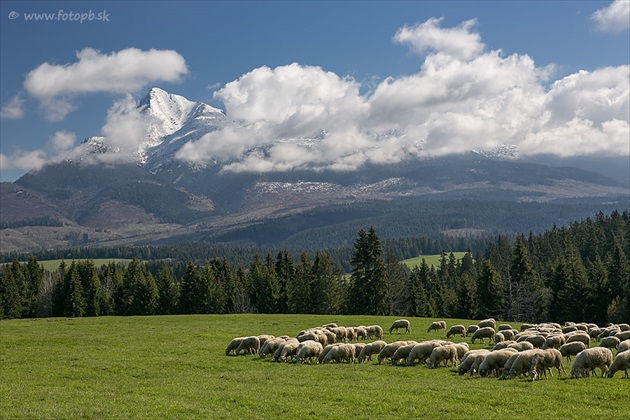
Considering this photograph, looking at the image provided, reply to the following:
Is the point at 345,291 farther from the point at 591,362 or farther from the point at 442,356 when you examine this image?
the point at 591,362

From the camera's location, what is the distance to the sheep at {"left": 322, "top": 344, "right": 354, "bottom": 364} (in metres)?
33.2

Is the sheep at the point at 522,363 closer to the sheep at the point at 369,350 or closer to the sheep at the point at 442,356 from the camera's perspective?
the sheep at the point at 442,356

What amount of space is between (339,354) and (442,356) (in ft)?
21.2

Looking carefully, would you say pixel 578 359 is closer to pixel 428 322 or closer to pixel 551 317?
pixel 428 322

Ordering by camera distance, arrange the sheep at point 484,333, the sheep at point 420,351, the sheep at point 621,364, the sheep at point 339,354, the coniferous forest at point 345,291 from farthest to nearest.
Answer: the coniferous forest at point 345,291 < the sheep at point 484,333 < the sheep at point 339,354 < the sheep at point 420,351 < the sheep at point 621,364

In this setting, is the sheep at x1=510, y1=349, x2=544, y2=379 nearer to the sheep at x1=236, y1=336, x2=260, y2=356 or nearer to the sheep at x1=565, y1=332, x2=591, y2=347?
the sheep at x1=565, y1=332, x2=591, y2=347

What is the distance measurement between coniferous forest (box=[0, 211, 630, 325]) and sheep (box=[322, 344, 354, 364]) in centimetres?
4821

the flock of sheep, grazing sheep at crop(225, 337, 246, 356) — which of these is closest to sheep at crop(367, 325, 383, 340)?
the flock of sheep

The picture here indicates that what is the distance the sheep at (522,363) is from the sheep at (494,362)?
1.01 metres

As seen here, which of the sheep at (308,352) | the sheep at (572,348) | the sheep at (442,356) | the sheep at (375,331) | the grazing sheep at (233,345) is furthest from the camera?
the sheep at (375,331)

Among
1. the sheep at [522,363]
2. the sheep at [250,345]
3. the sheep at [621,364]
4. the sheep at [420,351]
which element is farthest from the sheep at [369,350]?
the sheep at [621,364]

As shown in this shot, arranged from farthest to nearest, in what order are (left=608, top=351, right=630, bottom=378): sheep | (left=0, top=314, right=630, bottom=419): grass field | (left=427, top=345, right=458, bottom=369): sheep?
1. (left=427, top=345, right=458, bottom=369): sheep
2. (left=608, top=351, right=630, bottom=378): sheep
3. (left=0, top=314, right=630, bottom=419): grass field

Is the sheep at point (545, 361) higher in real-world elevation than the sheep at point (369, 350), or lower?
higher

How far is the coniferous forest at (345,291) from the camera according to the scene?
81.0 meters
